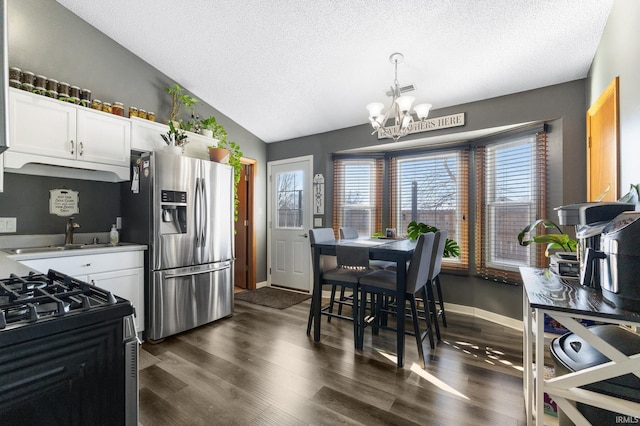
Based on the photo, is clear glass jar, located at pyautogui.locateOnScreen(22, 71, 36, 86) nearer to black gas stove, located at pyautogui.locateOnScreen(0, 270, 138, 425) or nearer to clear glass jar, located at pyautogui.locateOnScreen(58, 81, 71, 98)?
clear glass jar, located at pyautogui.locateOnScreen(58, 81, 71, 98)

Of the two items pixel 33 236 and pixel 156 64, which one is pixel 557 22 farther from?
pixel 33 236

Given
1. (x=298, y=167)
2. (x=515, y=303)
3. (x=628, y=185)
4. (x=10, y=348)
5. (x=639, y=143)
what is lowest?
(x=515, y=303)

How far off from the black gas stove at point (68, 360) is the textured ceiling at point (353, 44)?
2.47 meters

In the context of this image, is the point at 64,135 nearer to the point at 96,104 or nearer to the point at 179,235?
the point at 96,104

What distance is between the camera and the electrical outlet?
7.79 feet

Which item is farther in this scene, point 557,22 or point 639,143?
point 557,22

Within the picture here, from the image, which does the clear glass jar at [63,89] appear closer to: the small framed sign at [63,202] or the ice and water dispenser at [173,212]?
the small framed sign at [63,202]

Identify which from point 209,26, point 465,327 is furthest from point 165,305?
point 465,327

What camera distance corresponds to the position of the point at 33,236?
2.53 meters

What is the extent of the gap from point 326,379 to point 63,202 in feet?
9.50

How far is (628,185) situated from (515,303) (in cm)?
175

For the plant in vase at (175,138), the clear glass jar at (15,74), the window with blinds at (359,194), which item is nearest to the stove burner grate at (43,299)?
the clear glass jar at (15,74)

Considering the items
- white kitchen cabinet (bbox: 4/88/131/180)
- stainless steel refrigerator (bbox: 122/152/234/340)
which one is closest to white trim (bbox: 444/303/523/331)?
stainless steel refrigerator (bbox: 122/152/234/340)

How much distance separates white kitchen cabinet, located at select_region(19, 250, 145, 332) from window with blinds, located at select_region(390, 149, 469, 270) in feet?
10.3
